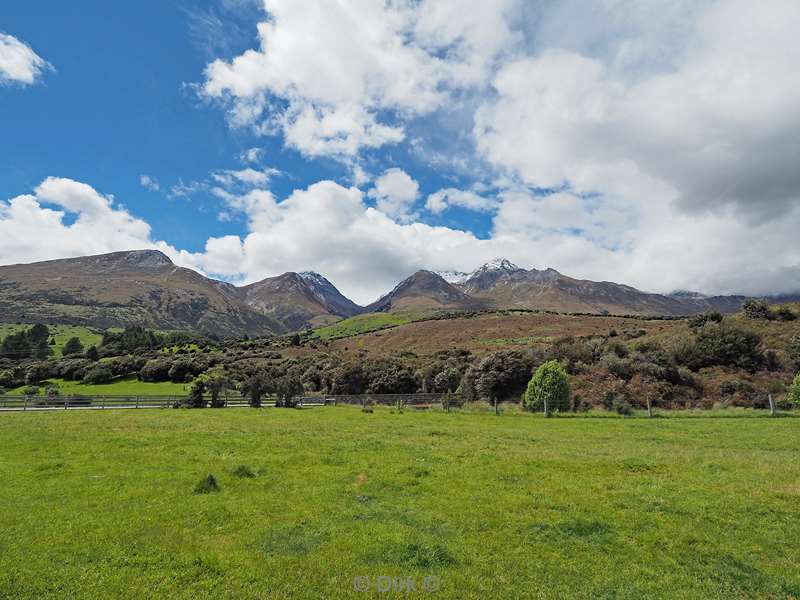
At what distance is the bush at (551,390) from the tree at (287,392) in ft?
84.7

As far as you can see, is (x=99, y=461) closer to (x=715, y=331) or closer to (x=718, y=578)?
(x=718, y=578)

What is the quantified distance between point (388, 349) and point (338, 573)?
96.3m

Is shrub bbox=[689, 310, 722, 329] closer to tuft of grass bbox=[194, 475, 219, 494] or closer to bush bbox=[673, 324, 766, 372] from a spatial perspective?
bush bbox=[673, 324, 766, 372]

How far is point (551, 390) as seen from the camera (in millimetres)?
38531

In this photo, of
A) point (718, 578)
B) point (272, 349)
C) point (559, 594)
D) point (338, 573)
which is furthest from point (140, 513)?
point (272, 349)

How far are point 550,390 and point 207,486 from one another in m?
31.7

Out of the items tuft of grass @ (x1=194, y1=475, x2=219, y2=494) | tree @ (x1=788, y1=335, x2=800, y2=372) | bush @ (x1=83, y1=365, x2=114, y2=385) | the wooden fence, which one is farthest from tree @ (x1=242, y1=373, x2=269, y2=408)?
tree @ (x1=788, y1=335, x2=800, y2=372)

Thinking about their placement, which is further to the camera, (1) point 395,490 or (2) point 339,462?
(2) point 339,462

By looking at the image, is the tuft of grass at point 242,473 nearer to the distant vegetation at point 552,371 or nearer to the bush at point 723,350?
the distant vegetation at point 552,371

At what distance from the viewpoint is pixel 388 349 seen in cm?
10425

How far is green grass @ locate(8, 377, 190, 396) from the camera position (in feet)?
228

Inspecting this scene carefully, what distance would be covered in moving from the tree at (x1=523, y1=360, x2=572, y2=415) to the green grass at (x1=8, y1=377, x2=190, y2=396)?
5321 cm

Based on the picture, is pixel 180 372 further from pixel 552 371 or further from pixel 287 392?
pixel 552 371

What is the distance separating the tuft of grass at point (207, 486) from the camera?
43.0 ft
